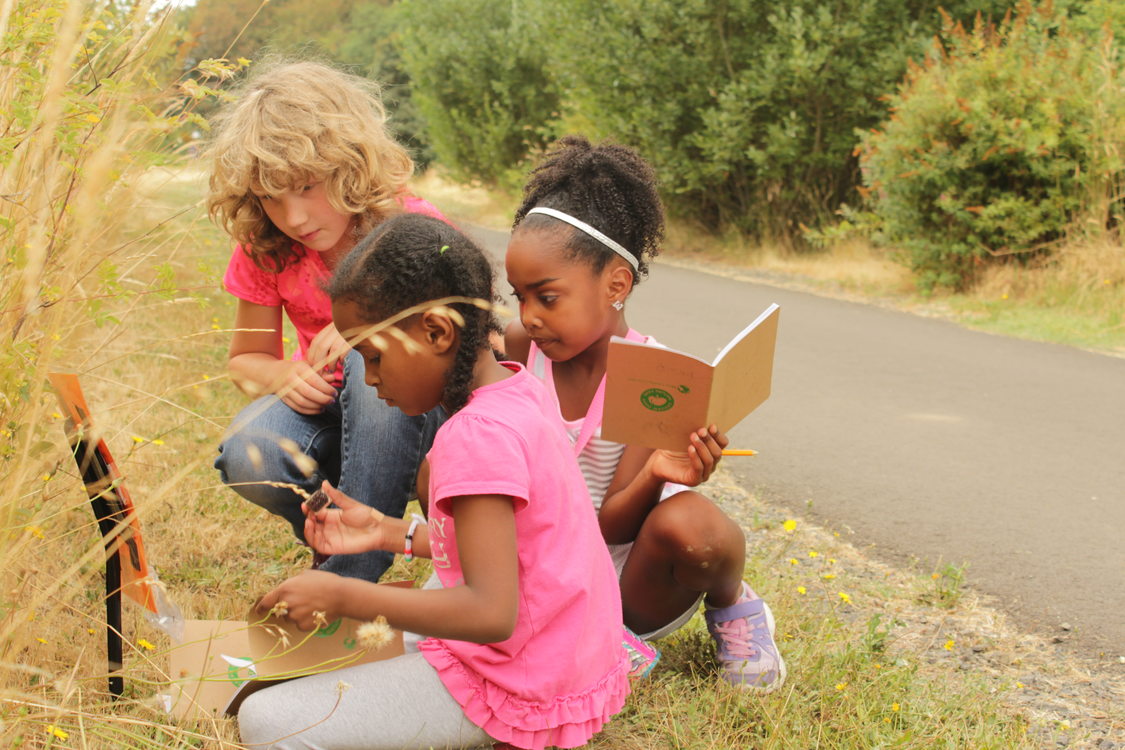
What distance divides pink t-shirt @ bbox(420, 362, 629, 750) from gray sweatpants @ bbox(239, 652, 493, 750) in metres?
0.05

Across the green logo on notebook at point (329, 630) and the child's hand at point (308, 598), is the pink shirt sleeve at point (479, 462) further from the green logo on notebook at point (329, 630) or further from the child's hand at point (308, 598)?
the green logo on notebook at point (329, 630)

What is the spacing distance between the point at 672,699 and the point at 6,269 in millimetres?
1656

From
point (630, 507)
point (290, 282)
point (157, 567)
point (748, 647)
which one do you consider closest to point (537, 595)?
point (630, 507)

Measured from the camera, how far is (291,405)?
2906 mm

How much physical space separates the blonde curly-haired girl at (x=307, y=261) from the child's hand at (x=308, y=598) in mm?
820

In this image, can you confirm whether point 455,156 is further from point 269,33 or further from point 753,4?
point 269,33

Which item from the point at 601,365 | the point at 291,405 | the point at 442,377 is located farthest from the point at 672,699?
the point at 291,405

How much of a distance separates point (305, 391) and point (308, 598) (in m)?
1.07

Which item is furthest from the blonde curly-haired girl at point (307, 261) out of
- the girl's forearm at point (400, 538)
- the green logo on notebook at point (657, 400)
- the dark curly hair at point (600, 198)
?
the green logo on notebook at point (657, 400)

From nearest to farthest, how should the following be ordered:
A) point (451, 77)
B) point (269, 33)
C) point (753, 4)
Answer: point (269, 33)
point (753, 4)
point (451, 77)

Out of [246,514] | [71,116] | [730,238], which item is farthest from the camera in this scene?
[730,238]

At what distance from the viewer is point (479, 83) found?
825 inches

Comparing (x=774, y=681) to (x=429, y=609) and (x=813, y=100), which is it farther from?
(x=813, y=100)

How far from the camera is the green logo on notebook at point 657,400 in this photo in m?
2.24
